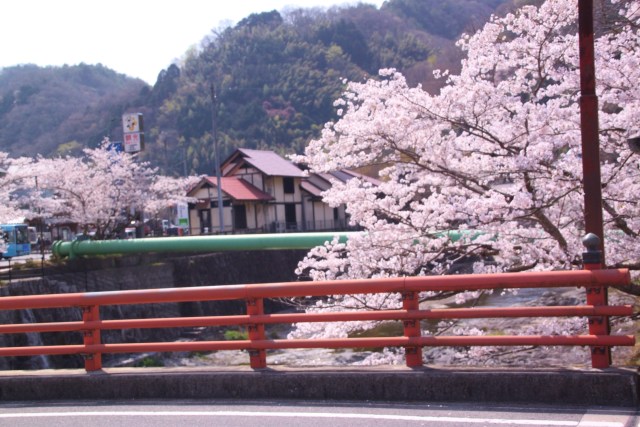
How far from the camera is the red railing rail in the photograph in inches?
225

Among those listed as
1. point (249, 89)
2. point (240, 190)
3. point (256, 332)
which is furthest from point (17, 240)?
point (249, 89)

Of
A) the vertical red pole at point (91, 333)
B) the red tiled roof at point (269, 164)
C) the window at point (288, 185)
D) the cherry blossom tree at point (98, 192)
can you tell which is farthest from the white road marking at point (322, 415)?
the window at point (288, 185)

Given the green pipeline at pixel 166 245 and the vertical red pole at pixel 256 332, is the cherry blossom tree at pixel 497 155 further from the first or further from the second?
the green pipeline at pixel 166 245

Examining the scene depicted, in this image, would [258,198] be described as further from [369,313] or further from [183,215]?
[369,313]

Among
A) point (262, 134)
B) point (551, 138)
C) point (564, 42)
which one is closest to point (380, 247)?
point (551, 138)

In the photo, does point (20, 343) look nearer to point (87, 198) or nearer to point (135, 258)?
point (135, 258)

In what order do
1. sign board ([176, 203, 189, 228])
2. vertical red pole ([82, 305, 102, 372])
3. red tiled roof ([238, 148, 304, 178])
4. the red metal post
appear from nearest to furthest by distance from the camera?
1. the red metal post
2. vertical red pole ([82, 305, 102, 372])
3. sign board ([176, 203, 189, 228])
4. red tiled roof ([238, 148, 304, 178])

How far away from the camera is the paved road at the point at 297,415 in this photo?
212 inches

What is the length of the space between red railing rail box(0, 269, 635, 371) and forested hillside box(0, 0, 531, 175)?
86706 mm

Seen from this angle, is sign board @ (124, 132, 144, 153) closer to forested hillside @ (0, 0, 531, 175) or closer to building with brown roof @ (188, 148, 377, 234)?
building with brown roof @ (188, 148, 377, 234)

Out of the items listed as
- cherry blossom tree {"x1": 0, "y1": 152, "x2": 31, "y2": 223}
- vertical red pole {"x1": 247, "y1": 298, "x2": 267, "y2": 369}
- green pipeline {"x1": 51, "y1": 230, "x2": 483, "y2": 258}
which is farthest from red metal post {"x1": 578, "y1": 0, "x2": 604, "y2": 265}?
cherry blossom tree {"x1": 0, "y1": 152, "x2": 31, "y2": 223}

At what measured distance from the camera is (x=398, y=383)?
20.5 ft

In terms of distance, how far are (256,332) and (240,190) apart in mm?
43567

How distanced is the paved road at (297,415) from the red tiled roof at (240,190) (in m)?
41.4
